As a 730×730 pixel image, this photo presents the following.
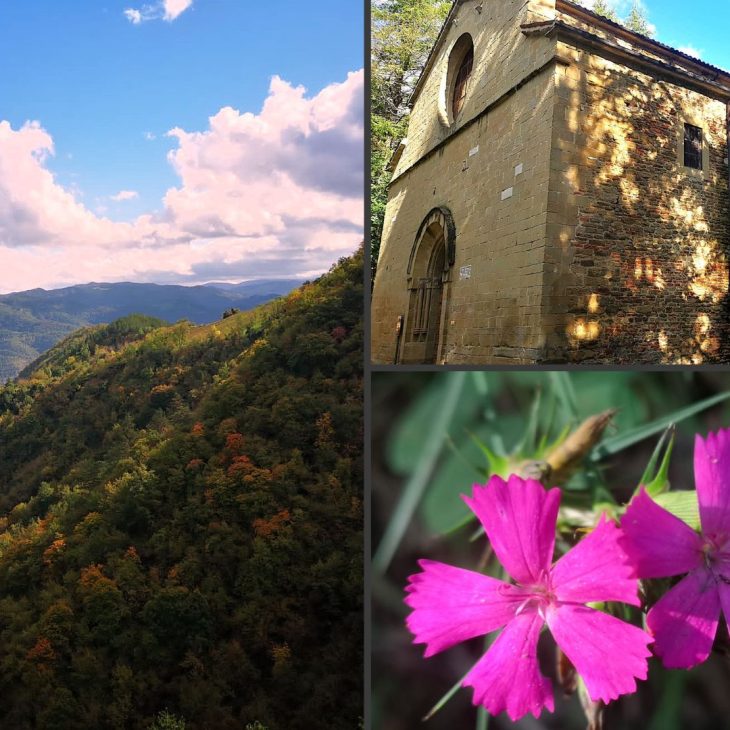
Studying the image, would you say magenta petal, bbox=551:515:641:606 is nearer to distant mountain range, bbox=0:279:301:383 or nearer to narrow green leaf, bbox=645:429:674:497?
narrow green leaf, bbox=645:429:674:497

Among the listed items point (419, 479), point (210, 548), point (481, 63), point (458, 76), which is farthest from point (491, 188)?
point (210, 548)

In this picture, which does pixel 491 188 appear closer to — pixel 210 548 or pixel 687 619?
pixel 687 619

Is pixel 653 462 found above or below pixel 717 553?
above

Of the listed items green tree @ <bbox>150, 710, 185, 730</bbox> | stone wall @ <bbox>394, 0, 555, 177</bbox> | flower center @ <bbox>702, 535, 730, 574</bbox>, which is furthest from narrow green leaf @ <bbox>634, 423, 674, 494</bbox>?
green tree @ <bbox>150, 710, 185, 730</bbox>

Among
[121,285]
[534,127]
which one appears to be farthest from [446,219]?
[121,285]

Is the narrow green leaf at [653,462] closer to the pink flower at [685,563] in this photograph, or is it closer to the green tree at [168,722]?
the pink flower at [685,563]

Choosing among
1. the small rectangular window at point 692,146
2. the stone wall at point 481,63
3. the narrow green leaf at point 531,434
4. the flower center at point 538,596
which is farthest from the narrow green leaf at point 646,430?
the small rectangular window at point 692,146
